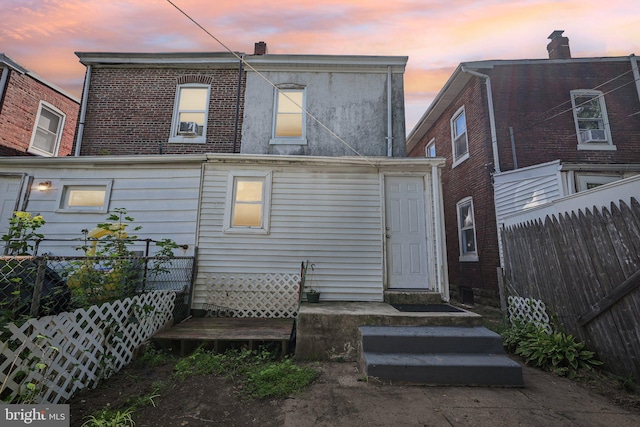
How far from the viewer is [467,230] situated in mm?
10438

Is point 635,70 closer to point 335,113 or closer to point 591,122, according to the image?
point 591,122

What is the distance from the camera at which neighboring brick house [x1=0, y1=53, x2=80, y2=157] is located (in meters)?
9.65

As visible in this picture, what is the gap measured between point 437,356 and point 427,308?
146 centimetres

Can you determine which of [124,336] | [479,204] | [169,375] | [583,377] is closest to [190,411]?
[169,375]

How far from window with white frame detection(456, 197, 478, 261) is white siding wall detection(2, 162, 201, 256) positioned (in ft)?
29.7

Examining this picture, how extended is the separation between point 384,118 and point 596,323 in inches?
253

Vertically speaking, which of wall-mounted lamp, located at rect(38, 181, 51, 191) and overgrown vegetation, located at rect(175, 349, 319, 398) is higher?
wall-mounted lamp, located at rect(38, 181, 51, 191)

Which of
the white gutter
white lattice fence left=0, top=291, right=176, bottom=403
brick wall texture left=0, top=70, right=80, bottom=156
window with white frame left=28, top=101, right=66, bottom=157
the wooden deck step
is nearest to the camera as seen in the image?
white lattice fence left=0, top=291, right=176, bottom=403

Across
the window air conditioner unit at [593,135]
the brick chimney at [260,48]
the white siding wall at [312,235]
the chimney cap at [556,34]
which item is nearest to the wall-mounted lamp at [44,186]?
the white siding wall at [312,235]

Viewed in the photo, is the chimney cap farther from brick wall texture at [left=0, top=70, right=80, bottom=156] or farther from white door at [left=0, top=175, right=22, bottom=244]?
brick wall texture at [left=0, top=70, right=80, bottom=156]

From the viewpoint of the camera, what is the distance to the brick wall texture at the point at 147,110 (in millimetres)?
8227

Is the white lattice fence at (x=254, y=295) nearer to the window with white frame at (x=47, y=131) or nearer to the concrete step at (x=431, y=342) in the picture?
the concrete step at (x=431, y=342)

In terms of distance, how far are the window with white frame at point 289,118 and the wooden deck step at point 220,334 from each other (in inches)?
200

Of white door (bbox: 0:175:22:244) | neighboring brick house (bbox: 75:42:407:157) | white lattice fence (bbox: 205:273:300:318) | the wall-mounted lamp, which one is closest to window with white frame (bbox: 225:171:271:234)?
white lattice fence (bbox: 205:273:300:318)
